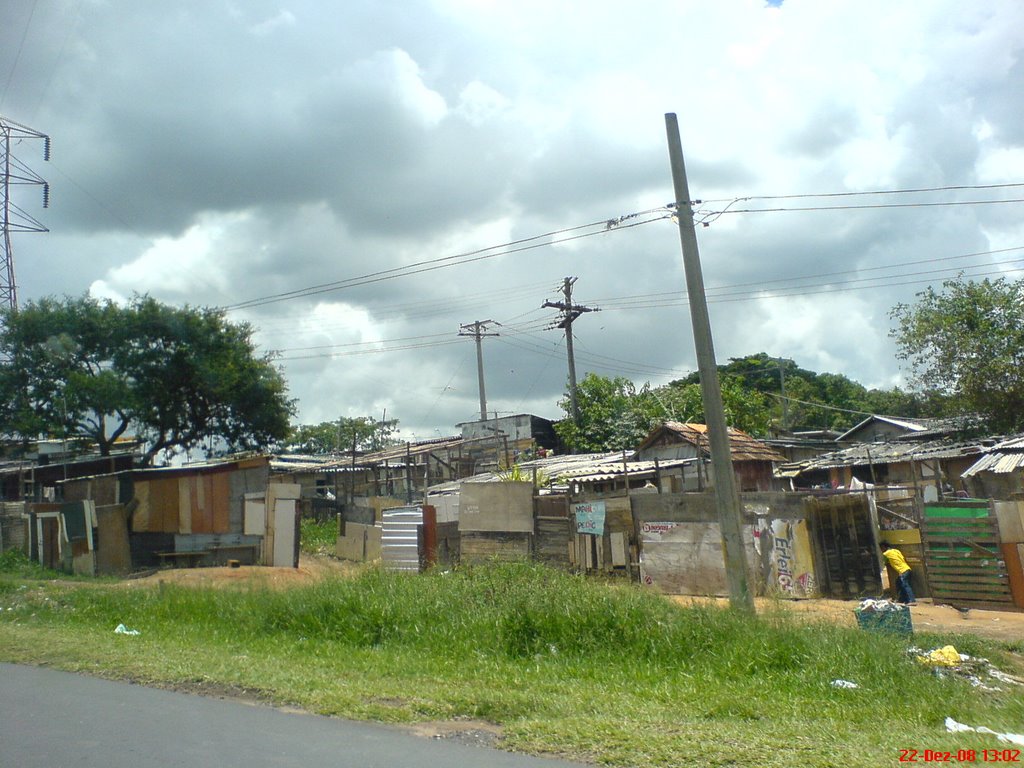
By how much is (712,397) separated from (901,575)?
609cm

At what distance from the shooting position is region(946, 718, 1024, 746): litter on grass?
6.28 meters

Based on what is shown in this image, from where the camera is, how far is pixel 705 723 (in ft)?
22.8

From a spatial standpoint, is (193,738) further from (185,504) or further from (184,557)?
(184,557)

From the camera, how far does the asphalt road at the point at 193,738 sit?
596cm

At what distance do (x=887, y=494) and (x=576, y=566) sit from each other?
9.71 meters

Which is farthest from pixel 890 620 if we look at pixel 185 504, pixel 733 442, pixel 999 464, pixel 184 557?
pixel 184 557

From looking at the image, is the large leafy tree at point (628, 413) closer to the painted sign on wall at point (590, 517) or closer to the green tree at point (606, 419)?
the green tree at point (606, 419)

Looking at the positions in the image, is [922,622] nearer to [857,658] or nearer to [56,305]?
[857,658]

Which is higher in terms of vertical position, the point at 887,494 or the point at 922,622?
the point at 887,494

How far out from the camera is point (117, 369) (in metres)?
30.1

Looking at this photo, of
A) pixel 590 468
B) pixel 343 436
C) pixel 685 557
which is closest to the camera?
pixel 685 557

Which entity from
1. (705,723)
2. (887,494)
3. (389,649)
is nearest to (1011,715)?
(705,723)

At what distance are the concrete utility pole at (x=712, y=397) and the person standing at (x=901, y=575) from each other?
4.99m

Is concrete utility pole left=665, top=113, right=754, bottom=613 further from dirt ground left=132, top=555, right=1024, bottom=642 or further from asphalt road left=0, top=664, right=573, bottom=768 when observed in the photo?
asphalt road left=0, top=664, right=573, bottom=768
